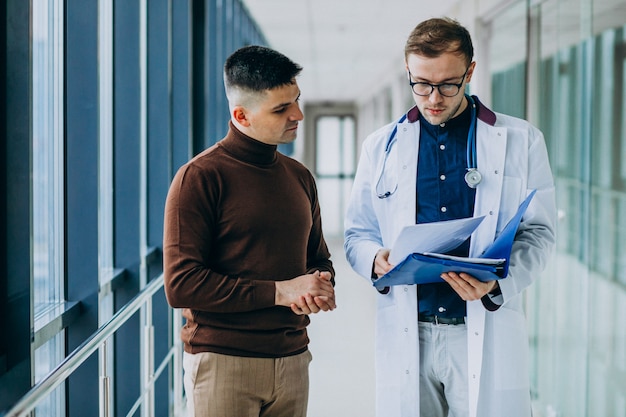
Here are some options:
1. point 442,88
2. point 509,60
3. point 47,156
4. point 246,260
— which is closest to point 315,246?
point 246,260

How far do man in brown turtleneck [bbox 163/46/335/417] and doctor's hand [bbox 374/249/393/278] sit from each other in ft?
0.58

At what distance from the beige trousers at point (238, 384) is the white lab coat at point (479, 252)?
1.07 feet

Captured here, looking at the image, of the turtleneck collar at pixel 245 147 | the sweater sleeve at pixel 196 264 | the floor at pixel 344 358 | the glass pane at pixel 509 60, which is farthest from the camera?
the floor at pixel 344 358

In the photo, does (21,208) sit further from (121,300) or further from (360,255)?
(121,300)

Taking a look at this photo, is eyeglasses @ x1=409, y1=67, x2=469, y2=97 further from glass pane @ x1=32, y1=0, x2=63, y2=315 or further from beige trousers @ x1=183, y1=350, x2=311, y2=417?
glass pane @ x1=32, y1=0, x2=63, y2=315

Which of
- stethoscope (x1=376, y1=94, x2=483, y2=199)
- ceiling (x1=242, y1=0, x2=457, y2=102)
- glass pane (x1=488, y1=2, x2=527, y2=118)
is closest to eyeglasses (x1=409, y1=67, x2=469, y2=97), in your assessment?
stethoscope (x1=376, y1=94, x2=483, y2=199)

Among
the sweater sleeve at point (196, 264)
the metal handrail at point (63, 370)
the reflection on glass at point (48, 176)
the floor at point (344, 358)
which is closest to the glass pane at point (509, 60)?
the floor at point (344, 358)

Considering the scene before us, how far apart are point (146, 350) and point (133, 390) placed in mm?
768

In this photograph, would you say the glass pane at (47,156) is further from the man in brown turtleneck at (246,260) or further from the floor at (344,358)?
the floor at (344,358)

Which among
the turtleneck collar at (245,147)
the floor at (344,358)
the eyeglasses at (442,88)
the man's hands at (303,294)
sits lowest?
the floor at (344,358)

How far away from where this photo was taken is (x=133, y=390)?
308cm

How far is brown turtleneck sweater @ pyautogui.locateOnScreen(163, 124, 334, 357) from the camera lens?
1537 mm

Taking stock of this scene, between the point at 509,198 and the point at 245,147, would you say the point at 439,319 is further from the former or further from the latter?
the point at 245,147

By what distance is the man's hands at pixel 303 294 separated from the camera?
1.58 metres
